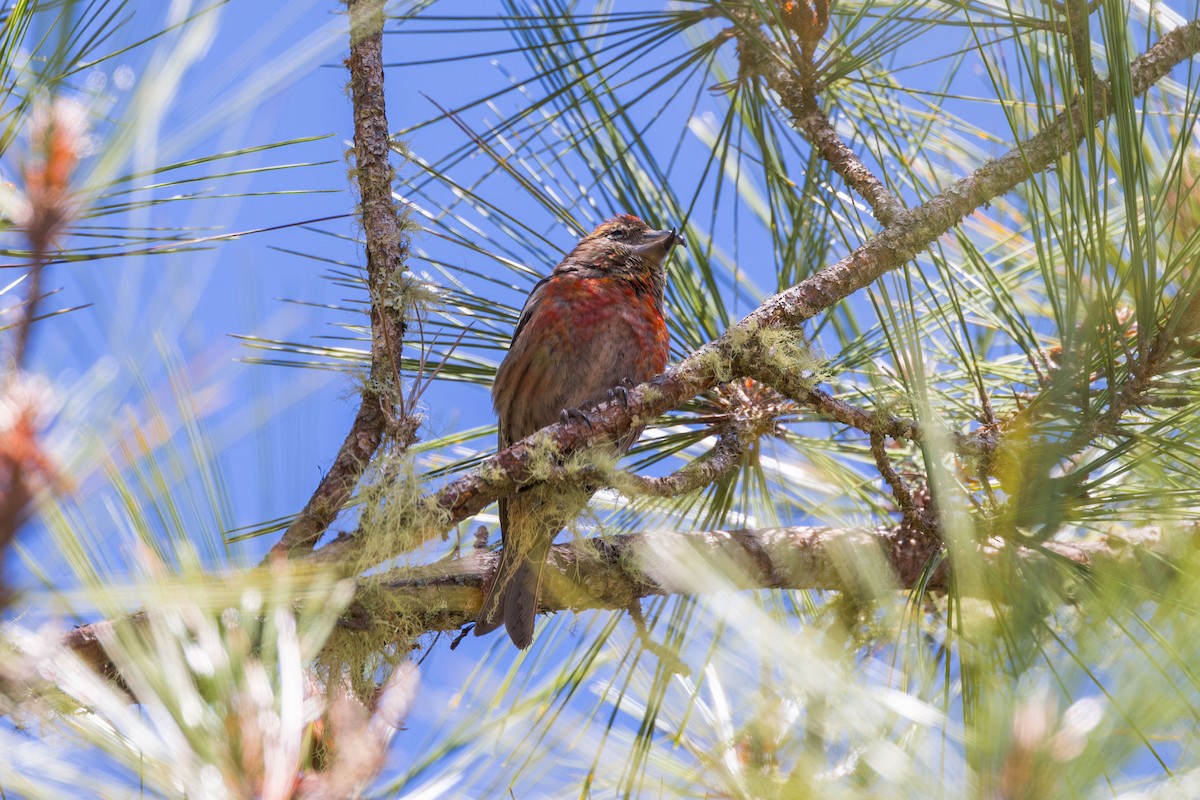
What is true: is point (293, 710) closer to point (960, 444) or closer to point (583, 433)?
point (583, 433)

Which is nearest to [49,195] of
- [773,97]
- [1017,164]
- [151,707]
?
[151,707]

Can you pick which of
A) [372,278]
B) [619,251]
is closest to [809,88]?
[619,251]

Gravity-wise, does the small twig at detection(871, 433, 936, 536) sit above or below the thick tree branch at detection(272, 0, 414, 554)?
below

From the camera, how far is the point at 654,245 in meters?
3.49

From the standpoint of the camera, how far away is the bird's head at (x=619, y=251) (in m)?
3.52

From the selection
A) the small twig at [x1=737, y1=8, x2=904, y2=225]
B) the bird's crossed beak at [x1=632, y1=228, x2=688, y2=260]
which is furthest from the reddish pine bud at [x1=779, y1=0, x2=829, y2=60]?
the bird's crossed beak at [x1=632, y1=228, x2=688, y2=260]

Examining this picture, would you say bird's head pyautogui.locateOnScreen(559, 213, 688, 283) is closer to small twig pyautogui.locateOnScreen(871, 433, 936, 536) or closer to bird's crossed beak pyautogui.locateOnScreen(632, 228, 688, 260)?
bird's crossed beak pyautogui.locateOnScreen(632, 228, 688, 260)

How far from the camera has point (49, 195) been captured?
1.23m

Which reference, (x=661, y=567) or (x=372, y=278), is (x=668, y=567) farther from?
(x=372, y=278)

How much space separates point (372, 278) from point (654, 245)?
142 cm

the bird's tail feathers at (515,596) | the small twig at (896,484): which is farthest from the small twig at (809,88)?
the bird's tail feathers at (515,596)

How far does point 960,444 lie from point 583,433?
781mm

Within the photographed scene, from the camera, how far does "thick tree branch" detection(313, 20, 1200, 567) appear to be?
→ 2.13 m

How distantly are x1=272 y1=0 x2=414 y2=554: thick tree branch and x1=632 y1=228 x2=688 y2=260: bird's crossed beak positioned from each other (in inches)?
46.2
